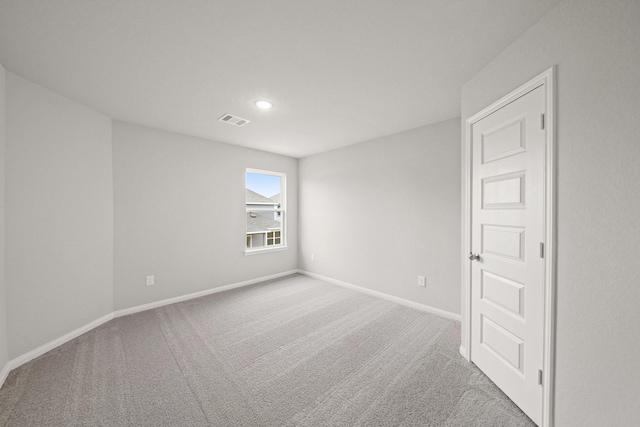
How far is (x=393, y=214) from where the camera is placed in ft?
11.6

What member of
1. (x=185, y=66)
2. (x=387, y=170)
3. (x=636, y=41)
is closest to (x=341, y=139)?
(x=387, y=170)

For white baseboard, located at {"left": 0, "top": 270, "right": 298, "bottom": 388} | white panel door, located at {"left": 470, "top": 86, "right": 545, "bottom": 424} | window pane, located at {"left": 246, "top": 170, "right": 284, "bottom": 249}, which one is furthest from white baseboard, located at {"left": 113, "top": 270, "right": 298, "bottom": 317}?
white panel door, located at {"left": 470, "top": 86, "right": 545, "bottom": 424}

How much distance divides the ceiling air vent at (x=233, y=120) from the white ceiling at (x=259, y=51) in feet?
0.43

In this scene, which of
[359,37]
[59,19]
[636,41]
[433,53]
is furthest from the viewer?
[433,53]

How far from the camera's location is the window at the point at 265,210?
449 cm

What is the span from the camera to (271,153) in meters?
4.64

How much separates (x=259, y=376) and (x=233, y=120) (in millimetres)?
2812

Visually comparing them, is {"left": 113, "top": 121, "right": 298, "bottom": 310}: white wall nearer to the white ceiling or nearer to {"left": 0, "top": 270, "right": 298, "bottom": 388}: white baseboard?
{"left": 0, "top": 270, "right": 298, "bottom": 388}: white baseboard

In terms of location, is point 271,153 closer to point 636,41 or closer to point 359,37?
point 359,37

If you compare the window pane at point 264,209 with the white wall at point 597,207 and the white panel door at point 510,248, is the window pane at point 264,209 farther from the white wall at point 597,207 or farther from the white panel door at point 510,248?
the white wall at point 597,207

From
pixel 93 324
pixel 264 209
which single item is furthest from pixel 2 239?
pixel 264 209

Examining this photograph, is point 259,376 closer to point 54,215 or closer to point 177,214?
point 54,215

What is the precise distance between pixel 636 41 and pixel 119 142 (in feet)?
14.5

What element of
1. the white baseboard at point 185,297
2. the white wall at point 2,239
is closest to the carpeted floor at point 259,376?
the white baseboard at point 185,297
